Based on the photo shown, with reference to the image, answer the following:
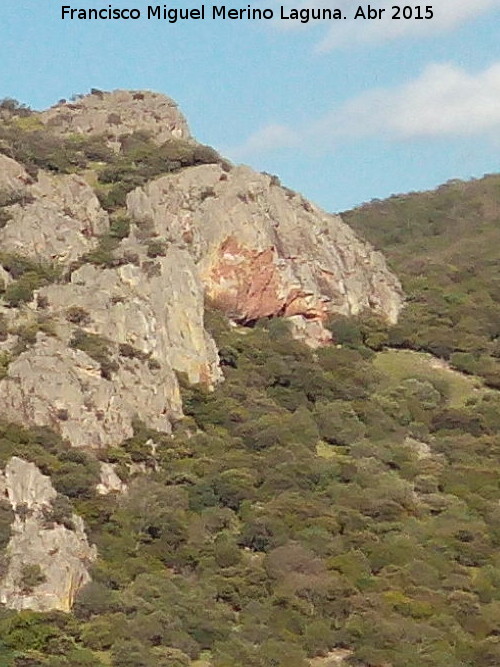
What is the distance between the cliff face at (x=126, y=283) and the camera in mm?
64188

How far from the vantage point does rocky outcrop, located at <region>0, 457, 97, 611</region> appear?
175 ft

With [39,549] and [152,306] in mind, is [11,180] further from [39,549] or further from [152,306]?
[39,549]

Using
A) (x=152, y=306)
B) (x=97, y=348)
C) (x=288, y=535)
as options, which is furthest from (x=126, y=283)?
(x=288, y=535)

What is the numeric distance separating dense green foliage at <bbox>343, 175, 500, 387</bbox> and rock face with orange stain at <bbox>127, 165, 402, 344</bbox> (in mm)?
5582

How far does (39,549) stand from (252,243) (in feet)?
122

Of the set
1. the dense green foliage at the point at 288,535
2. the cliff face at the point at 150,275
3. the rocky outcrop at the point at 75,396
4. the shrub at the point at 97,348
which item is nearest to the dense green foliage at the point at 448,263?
the cliff face at the point at 150,275

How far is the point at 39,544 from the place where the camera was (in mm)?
55156

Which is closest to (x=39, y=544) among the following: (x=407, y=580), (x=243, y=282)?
(x=407, y=580)

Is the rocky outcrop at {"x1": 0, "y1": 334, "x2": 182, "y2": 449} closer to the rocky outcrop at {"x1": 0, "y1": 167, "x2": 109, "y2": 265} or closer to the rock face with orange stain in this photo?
the rocky outcrop at {"x1": 0, "y1": 167, "x2": 109, "y2": 265}

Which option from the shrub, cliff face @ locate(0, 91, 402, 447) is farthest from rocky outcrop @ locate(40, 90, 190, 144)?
the shrub

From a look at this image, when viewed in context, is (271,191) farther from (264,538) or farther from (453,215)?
(453,215)

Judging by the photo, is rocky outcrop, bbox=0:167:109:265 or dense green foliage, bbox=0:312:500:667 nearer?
dense green foliage, bbox=0:312:500:667

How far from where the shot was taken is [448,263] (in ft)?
382

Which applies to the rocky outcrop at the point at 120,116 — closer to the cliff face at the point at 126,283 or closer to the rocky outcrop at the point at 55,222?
the cliff face at the point at 126,283
